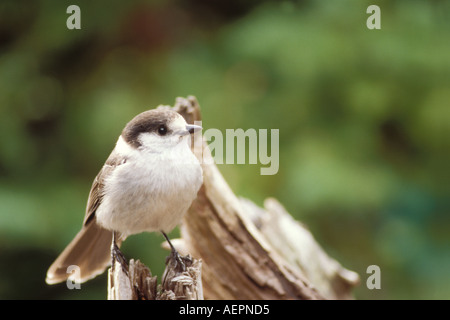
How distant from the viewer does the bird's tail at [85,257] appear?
6.16 ft

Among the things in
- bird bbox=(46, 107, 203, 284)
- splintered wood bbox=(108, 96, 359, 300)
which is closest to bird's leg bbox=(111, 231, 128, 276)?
bird bbox=(46, 107, 203, 284)

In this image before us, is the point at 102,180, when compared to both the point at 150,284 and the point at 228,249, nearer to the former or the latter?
the point at 150,284

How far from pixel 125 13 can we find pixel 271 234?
129 cm

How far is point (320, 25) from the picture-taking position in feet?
8.68

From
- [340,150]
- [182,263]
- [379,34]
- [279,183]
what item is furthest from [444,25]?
[182,263]

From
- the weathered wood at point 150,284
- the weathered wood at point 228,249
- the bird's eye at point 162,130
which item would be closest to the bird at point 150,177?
the bird's eye at point 162,130

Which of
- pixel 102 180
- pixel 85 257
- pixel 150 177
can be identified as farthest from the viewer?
pixel 85 257

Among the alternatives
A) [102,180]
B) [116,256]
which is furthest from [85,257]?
[102,180]

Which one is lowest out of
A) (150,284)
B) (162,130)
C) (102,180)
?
(150,284)

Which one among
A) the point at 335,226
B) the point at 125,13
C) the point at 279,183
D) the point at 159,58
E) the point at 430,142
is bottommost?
the point at 335,226

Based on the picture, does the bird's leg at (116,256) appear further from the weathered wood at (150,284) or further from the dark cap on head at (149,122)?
the dark cap on head at (149,122)

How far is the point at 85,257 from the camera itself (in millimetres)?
1894
